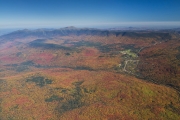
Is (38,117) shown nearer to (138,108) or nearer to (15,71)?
(138,108)

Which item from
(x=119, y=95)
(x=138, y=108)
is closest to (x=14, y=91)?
(x=119, y=95)

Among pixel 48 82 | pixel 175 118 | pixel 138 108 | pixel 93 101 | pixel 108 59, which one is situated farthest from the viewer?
pixel 108 59

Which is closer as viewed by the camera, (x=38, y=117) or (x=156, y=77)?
(x=38, y=117)

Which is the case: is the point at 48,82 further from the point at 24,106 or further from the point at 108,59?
the point at 108,59

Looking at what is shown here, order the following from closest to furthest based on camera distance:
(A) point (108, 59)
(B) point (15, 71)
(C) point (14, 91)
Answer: (C) point (14, 91)
(B) point (15, 71)
(A) point (108, 59)

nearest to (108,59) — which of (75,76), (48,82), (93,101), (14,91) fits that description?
(75,76)

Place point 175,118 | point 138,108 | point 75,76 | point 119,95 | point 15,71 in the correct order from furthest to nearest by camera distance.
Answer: point 15,71, point 75,76, point 119,95, point 138,108, point 175,118

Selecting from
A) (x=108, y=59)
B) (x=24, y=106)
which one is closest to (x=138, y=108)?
(x=24, y=106)

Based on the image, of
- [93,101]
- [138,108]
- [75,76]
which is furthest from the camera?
[75,76]

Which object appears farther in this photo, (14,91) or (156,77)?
(156,77)
